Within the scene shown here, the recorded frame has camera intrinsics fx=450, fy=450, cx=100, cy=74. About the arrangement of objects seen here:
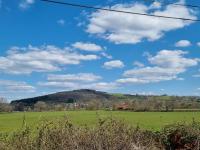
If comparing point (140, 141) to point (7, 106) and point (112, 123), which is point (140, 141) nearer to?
point (112, 123)

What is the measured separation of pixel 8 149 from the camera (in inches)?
387

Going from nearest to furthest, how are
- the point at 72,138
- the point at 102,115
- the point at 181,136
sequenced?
the point at 72,138 → the point at 102,115 → the point at 181,136

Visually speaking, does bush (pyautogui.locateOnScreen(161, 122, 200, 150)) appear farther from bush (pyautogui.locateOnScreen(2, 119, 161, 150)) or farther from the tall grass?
bush (pyautogui.locateOnScreen(2, 119, 161, 150))

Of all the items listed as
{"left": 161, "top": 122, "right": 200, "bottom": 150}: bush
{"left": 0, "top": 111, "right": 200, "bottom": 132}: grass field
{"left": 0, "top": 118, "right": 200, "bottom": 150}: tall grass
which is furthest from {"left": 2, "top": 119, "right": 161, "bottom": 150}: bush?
{"left": 161, "top": 122, "right": 200, "bottom": 150}: bush

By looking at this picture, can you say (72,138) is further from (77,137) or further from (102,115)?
(102,115)

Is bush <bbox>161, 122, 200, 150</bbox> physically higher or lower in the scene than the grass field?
lower

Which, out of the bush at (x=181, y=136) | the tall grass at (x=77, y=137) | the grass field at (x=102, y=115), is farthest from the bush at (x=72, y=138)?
the bush at (x=181, y=136)

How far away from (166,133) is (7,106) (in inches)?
3802

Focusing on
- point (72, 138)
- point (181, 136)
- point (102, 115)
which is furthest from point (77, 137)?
point (181, 136)

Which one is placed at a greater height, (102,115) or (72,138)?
(102,115)

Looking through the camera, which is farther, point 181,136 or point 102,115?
point 181,136

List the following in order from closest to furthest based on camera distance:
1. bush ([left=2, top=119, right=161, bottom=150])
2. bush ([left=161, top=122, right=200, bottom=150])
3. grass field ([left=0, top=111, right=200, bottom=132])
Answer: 1. bush ([left=2, top=119, right=161, bottom=150])
2. grass field ([left=0, top=111, right=200, bottom=132])
3. bush ([left=161, top=122, right=200, bottom=150])

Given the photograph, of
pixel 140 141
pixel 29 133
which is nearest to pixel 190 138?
pixel 140 141

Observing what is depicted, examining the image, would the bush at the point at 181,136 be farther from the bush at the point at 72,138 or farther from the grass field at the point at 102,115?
the bush at the point at 72,138
